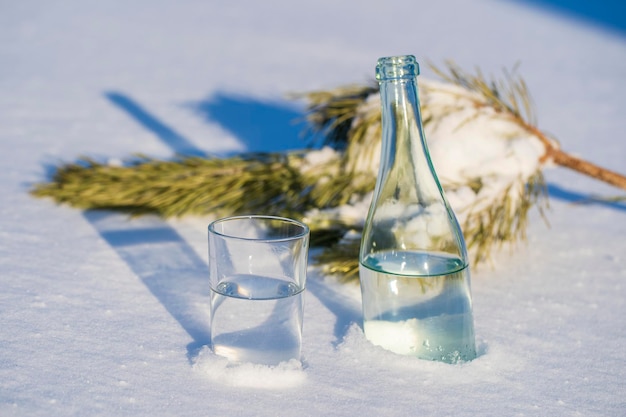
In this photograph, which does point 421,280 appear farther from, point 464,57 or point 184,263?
point 464,57

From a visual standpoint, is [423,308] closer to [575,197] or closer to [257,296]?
[257,296]

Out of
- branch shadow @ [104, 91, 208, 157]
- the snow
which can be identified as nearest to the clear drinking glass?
the snow

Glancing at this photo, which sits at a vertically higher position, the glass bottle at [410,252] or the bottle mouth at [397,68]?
the bottle mouth at [397,68]

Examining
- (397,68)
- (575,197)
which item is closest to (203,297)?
(397,68)

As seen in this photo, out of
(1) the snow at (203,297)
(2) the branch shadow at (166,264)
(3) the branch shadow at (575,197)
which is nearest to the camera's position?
(1) the snow at (203,297)

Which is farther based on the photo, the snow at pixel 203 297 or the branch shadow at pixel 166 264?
the branch shadow at pixel 166 264

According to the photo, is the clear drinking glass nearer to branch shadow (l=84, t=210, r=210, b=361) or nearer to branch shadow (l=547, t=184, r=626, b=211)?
branch shadow (l=84, t=210, r=210, b=361)

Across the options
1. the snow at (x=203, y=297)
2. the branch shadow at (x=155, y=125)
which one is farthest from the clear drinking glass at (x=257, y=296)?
the branch shadow at (x=155, y=125)

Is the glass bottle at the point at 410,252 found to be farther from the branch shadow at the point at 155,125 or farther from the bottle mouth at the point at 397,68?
the branch shadow at the point at 155,125
